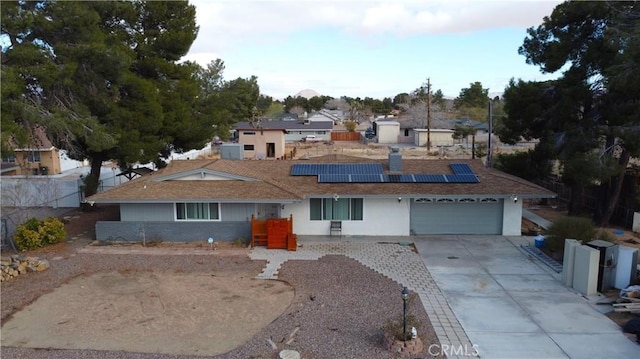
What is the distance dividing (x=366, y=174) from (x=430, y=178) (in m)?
2.77

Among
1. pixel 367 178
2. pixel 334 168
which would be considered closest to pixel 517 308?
pixel 367 178

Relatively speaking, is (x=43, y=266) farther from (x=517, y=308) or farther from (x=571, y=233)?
(x=571, y=233)

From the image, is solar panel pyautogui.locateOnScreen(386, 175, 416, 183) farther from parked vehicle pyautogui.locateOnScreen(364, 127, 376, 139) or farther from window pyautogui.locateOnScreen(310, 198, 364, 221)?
parked vehicle pyautogui.locateOnScreen(364, 127, 376, 139)

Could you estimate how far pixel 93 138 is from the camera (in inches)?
783

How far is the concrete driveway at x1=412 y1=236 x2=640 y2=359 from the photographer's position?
9.90m

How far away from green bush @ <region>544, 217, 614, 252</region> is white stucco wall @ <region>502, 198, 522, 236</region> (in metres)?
2.91

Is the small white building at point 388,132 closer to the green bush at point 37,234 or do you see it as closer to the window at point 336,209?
the window at point 336,209

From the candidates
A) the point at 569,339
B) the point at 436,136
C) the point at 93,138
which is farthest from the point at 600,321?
the point at 436,136

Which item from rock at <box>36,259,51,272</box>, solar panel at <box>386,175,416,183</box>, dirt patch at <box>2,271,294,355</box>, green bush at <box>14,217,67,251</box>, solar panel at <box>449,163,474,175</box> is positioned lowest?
dirt patch at <box>2,271,294,355</box>

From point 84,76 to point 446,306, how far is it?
18.0 meters

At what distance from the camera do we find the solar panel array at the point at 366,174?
1997 cm

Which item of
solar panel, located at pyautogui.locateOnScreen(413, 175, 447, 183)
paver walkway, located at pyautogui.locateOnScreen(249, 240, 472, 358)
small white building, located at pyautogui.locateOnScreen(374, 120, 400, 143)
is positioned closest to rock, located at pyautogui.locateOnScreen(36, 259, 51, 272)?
paver walkway, located at pyautogui.locateOnScreen(249, 240, 472, 358)

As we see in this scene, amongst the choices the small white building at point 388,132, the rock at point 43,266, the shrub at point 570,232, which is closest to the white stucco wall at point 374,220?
the shrub at point 570,232

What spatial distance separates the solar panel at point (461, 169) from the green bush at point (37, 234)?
16.7 meters
